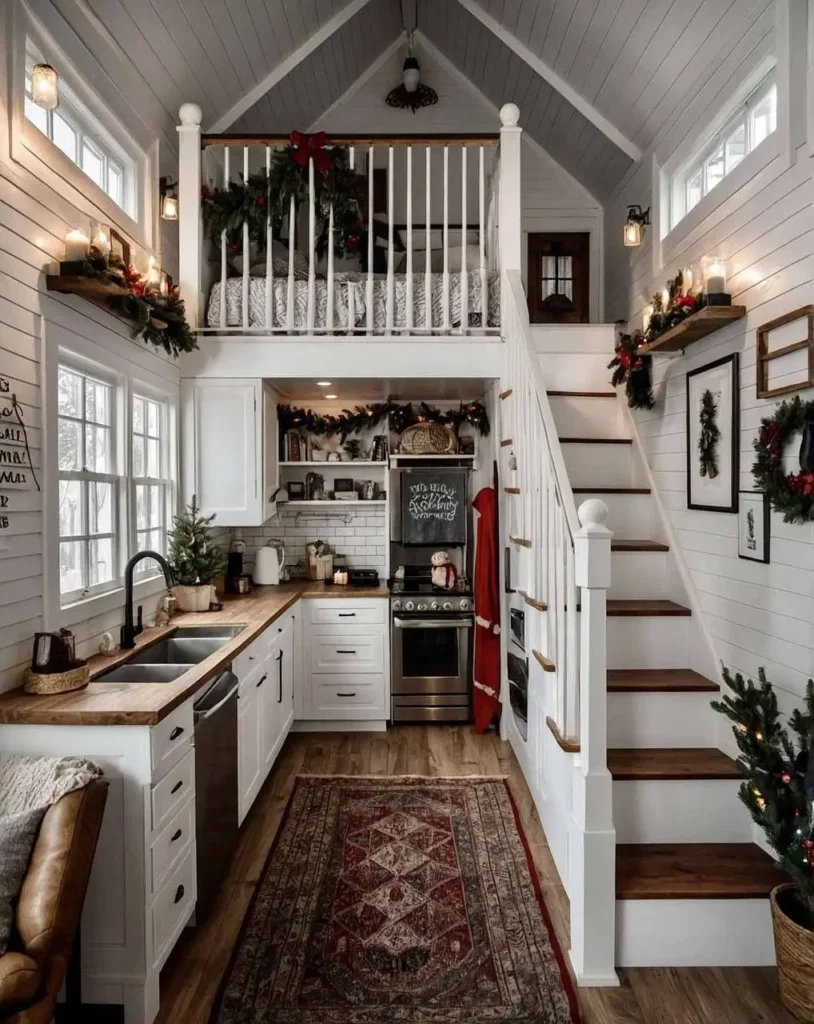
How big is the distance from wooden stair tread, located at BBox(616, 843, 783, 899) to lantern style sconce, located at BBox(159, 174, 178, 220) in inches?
141

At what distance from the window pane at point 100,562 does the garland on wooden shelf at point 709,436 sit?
106 inches

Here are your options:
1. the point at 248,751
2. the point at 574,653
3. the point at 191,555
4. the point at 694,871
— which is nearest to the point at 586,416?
the point at 574,653

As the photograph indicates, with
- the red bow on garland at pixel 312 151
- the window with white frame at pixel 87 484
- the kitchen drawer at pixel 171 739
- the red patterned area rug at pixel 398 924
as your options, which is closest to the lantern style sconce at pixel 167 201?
the red bow on garland at pixel 312 151

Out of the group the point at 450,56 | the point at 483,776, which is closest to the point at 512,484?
the point at 483,776

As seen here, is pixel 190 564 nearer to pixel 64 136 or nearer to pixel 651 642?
pixel 64 136

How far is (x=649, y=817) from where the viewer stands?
100.0 inches

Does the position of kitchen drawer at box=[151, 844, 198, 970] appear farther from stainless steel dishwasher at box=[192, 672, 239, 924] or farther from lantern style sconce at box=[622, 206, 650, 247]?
lantern style sconce at box=[622, 206, 650, 247]

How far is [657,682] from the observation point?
2.84m

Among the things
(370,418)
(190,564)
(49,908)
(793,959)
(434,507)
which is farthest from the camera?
(370,418)

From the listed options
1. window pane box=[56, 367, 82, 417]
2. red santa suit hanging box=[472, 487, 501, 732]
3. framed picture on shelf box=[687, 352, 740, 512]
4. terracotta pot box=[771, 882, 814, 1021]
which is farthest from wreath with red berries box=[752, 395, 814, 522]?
window pane box=[56, 367, 82, 417]

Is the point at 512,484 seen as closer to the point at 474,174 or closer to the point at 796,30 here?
the point at 796,30

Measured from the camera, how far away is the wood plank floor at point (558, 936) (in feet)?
6.68

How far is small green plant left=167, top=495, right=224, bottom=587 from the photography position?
355 centimetres

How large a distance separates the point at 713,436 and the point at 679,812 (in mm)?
1561
